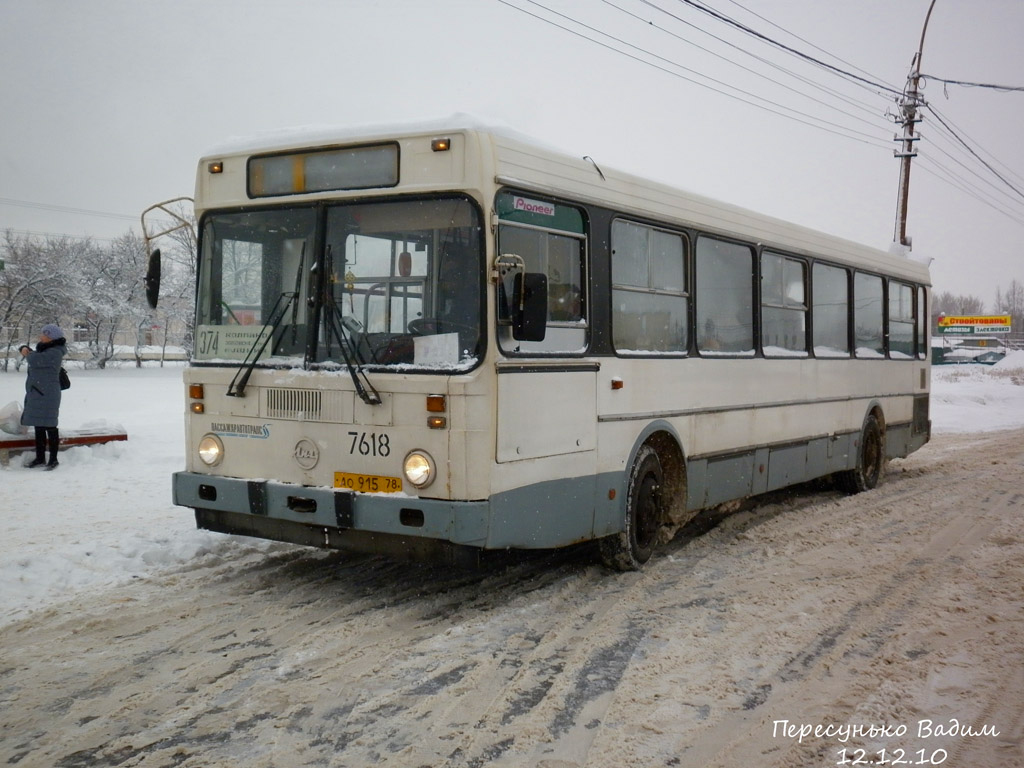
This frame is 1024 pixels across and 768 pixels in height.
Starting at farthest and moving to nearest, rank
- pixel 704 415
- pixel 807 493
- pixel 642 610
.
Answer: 1. pixel 807 493
2. pixel 704 415
3. pixel 642 610

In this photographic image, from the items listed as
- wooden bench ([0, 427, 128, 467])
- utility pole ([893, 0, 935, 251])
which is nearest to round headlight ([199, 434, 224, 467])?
wooden bench ([0, 427, 128, 467])

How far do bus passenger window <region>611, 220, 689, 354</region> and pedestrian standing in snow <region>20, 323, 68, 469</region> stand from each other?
733 centimetres

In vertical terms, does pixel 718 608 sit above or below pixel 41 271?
below

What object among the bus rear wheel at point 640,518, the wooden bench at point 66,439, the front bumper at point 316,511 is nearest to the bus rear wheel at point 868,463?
the bus rear wheel at point 640,518

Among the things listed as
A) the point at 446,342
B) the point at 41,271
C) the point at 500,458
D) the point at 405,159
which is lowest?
the point at 500,458

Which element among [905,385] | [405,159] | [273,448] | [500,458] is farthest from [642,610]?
[905,385]

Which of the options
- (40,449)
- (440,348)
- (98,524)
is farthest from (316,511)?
(40,449)

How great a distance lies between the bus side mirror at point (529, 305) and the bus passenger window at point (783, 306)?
4346 millimetres

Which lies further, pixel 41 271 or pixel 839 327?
pixel 41 271

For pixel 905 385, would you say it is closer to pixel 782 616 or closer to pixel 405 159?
pixel 782 616

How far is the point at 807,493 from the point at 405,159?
8270mm

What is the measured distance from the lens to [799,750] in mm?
4156

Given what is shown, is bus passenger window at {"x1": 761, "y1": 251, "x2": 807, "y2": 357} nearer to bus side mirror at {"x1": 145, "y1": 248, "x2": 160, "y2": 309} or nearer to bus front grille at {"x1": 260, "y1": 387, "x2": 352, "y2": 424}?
bus front grille at {"x1": 260, "y1": 387, "x2": 352, "y2": 424}

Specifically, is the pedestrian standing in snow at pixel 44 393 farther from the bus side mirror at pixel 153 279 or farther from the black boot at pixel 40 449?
the bus side mirror at pixel 153 279
